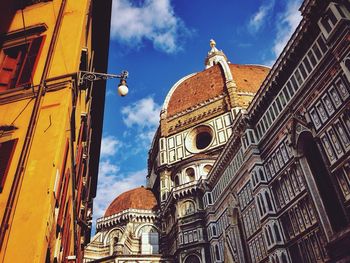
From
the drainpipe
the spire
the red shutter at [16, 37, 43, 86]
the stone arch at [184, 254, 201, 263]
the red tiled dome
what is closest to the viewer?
the drainpipe

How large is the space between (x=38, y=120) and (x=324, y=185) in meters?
12.8

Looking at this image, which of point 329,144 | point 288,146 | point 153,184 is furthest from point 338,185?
point 153,184

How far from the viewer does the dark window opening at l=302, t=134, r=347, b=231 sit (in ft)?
47.0

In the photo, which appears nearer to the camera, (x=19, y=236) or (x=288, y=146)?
(x=19, y=236)

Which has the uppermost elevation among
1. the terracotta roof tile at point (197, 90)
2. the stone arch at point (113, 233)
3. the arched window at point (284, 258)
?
the terracotta roof tile at point (197, 90)

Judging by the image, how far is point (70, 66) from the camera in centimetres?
959

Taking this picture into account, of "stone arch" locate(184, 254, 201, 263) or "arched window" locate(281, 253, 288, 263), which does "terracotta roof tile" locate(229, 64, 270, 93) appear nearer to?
"stone arch" locate(184, 254, 201, 263)

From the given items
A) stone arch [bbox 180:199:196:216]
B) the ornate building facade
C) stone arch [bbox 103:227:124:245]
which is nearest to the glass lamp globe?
the ornate building facade

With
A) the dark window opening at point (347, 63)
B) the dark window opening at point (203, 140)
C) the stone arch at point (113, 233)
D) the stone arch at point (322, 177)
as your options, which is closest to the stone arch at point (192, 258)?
the stone arch at point (113, 233)

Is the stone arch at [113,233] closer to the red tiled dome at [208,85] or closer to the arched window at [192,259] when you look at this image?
the arched window at [192,259]

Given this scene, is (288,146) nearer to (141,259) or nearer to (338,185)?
(338,185)

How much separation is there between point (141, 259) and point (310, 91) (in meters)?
22.2

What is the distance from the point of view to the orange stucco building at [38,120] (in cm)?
647

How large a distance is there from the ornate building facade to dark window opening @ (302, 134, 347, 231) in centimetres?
4
